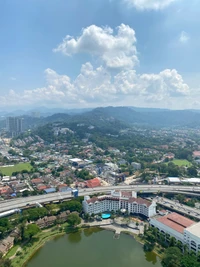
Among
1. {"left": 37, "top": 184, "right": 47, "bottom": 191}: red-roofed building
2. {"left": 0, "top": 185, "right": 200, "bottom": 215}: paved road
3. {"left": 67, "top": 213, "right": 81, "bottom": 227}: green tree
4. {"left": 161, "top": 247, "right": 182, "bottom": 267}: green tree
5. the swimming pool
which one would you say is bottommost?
{"left": 37, "top": 184, "right": 47, "bottom": 191}: red-roofed building

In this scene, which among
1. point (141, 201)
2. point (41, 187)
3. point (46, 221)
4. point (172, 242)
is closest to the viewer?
point (172, 242)

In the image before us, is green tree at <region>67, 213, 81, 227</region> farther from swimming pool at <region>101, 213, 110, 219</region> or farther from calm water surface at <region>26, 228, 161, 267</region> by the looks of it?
swimming pool at <region>101, 213, 110, 219</region>

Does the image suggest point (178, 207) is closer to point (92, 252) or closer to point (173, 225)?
point (173, 225)

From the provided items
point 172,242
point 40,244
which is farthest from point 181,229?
point 40,244

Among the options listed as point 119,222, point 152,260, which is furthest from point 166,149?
point 152,260

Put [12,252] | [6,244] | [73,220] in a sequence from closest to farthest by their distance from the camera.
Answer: [12,252] → [6,244] → [73,220]

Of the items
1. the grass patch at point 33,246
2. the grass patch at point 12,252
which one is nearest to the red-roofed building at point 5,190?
the grass patch at point 33,246

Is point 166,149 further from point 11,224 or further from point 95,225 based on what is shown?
point 11,224

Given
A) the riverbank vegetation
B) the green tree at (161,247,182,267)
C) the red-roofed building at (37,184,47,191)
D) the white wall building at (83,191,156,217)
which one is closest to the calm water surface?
the riverbank vegetation
